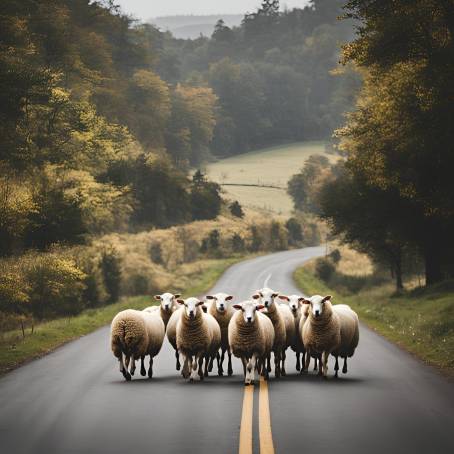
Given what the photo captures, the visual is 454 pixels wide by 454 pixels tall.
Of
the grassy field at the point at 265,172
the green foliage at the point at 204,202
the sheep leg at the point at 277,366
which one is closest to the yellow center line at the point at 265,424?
the sheep leg at the point at 277,366

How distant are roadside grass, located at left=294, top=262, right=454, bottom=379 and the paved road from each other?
1779mm

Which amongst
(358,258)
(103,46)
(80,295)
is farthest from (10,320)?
(103,46)

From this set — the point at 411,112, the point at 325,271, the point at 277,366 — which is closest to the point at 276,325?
the point at 277,366

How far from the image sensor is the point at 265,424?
38.5 feet

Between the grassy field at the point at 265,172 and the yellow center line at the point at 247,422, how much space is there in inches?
3942

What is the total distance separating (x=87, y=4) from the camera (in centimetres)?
9019

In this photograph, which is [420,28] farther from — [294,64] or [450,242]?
[294,64]

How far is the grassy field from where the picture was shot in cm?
12825

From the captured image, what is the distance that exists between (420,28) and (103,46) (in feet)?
198

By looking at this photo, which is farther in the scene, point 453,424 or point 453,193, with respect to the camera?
point 453,193

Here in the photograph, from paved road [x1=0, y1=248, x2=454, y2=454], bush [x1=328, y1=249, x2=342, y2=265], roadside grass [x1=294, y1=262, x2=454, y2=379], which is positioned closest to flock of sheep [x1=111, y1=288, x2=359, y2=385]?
paved road [x1=0, y1=248, x2=454, y2=454]

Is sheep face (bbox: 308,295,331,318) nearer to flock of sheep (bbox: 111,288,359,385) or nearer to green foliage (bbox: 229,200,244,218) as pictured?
flock of sheep (bbox: 111,288,359,385)

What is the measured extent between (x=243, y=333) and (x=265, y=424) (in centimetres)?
441

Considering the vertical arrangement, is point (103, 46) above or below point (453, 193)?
above
